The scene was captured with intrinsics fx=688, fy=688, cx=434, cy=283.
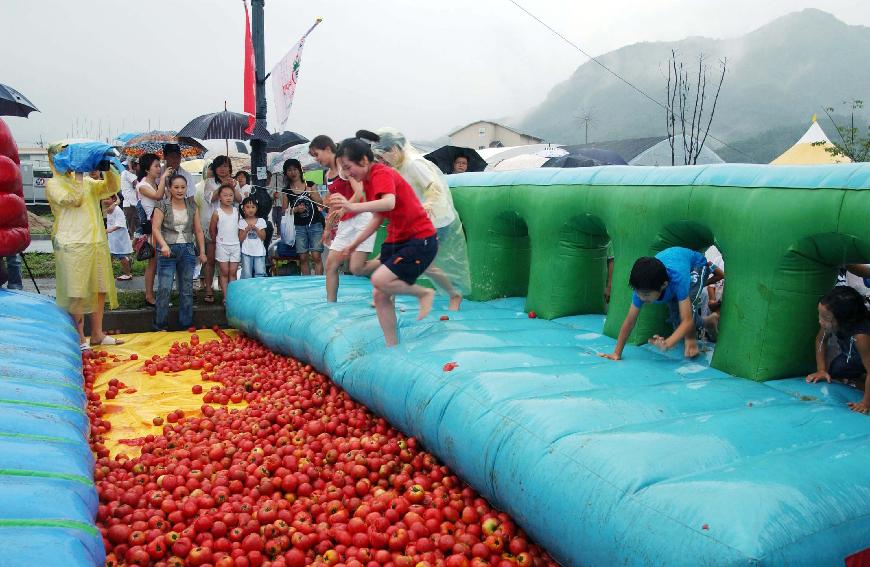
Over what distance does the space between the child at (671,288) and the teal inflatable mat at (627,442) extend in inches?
5.3

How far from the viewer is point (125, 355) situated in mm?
6496

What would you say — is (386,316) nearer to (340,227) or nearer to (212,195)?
(340,227)

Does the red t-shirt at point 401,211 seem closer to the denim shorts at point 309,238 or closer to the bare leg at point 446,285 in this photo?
the bare leg at point 446,285

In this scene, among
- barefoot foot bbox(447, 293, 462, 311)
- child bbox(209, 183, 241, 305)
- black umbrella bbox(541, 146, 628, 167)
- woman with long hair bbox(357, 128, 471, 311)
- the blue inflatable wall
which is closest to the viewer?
the blue inflatable wall

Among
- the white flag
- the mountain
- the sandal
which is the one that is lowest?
the sandal

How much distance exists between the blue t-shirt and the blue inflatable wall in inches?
124

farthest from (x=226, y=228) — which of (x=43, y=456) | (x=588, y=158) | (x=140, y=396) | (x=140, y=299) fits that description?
(x=588, y=158)

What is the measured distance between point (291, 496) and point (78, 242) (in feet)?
12.2

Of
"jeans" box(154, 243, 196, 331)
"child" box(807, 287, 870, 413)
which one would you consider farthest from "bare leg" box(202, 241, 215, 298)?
"child" box(807, 287, 870, 413)

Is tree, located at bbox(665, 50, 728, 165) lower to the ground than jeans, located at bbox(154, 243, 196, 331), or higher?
higher

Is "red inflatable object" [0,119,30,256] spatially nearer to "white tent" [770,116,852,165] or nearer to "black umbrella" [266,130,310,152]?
"black umbrella" [266,130,310,152]

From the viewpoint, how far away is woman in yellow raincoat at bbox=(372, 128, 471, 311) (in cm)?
579

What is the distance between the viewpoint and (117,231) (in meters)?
9.74

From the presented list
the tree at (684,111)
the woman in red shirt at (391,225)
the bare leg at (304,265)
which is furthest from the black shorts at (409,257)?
the tree at (684,111)
